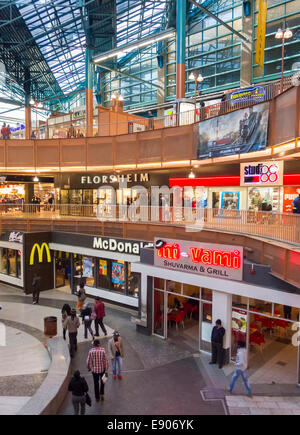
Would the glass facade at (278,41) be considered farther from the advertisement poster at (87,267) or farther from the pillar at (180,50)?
the advertisement poster at (87,267)

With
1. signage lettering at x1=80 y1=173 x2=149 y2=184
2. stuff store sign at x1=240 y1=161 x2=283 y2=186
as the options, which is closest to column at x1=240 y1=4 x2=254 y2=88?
signage lettering at x1=80 y1=173 x2=149 y2=184

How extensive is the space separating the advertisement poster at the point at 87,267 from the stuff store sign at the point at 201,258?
7292 millimetres

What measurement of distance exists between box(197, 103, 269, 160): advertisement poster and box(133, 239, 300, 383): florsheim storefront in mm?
5239

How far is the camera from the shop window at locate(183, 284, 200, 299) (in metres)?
14.2

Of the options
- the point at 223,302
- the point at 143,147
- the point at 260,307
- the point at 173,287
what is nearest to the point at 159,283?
the point at 173,287

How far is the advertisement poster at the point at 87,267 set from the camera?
20844 millimetres

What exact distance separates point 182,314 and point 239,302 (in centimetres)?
394

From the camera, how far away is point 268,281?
36.8 ft

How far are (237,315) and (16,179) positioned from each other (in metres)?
28.1

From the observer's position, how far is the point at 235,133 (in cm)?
1598


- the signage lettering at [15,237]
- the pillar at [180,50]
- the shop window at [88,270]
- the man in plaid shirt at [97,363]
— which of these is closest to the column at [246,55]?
the pillar at [180,50]

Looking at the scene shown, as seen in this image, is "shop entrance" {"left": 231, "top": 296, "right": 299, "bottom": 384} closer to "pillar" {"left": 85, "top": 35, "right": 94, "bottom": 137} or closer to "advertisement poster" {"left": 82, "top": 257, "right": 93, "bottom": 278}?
"advertisement poster" {"left": 82, "top": 257, "right": 93, "bottom": 278}
